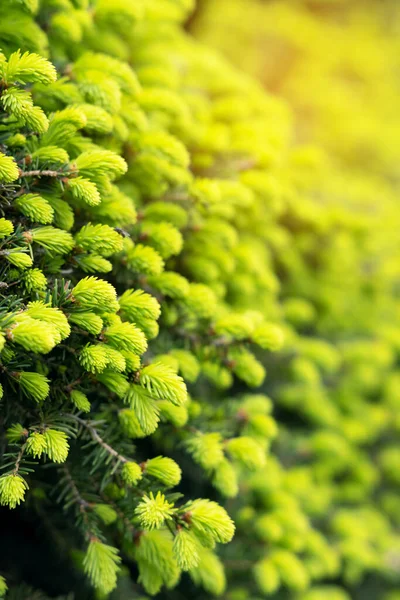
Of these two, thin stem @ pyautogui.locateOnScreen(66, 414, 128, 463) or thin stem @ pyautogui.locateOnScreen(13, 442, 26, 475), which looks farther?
thin stem @ pyautogui.locateOnScreen(66, 414, 128, 463)

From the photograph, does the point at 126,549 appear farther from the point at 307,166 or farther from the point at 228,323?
the point at 307,166

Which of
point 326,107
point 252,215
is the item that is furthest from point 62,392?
point 326,107

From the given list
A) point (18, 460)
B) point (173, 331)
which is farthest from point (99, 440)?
point (173, 331)

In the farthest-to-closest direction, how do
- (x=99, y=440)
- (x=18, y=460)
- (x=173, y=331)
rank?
1. (x=173, y=331)
2. (x=99, y=440)
3. (x=18, y=460)

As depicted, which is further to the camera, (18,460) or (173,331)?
(173,331)

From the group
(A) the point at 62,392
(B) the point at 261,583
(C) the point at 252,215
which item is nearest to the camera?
(A) the point at 62,392

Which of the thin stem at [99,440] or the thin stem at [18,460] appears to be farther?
the thin stem at [99,440]

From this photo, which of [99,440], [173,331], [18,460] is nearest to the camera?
[18,460]

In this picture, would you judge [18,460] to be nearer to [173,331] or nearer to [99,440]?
[99,440]
